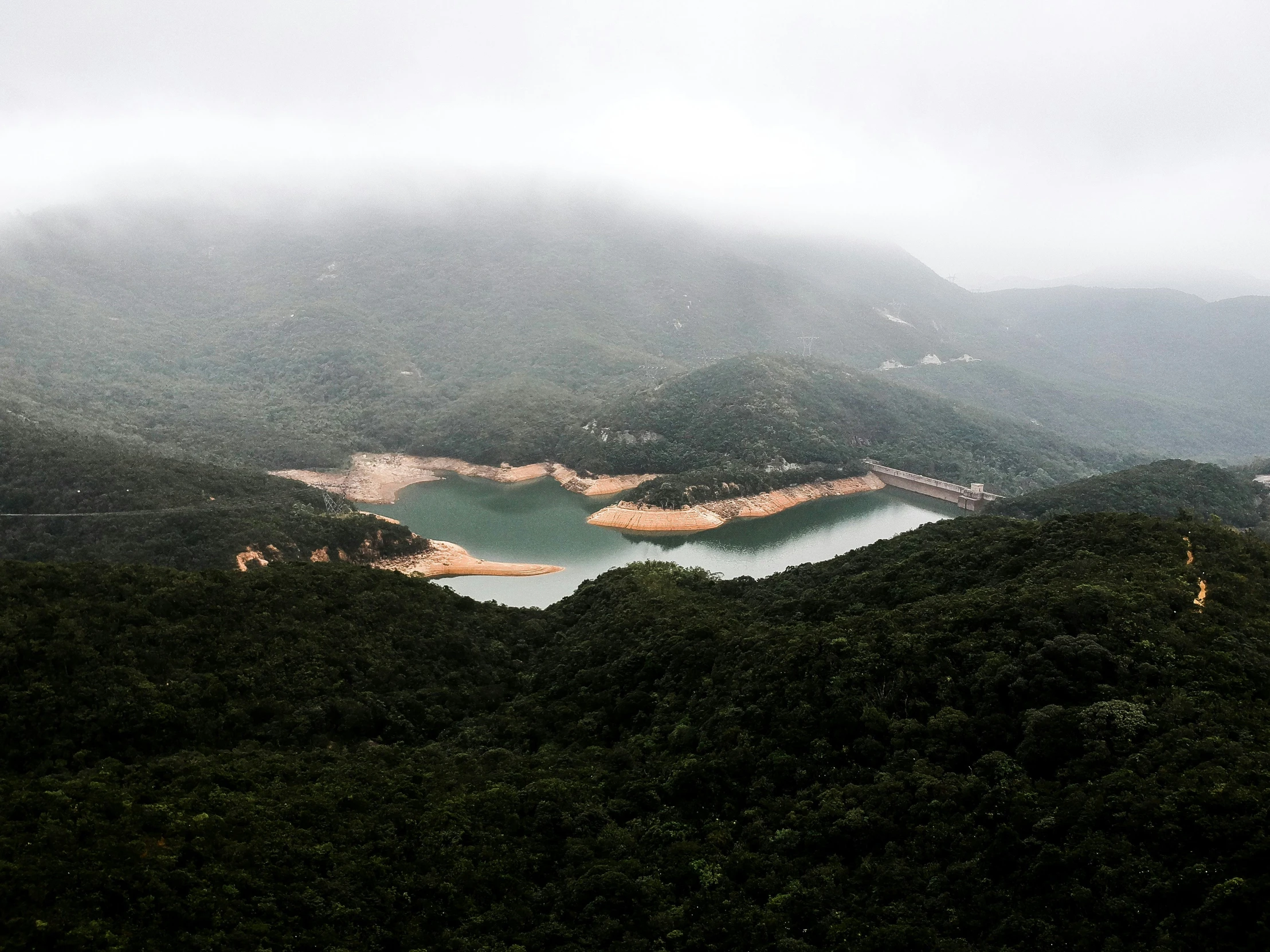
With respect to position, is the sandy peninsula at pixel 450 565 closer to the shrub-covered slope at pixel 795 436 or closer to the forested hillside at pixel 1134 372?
the shrub-covered slope at pixel 795 436

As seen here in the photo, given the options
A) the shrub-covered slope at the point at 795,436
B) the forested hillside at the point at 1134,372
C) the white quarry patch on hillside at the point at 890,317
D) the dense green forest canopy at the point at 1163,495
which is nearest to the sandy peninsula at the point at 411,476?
the shrub-covered slope at the point at 795,436

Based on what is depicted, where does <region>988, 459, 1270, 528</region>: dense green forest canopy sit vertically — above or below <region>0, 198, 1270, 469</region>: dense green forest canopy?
below

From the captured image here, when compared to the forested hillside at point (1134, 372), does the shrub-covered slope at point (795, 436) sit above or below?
below

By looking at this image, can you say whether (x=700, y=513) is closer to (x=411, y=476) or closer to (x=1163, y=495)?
(x=1163, y=495)

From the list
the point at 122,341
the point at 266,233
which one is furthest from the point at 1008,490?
the point at 266,233

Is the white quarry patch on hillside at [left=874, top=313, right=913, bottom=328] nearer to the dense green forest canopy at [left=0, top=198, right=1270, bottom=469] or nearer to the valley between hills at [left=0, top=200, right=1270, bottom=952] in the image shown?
the dense green forest canopy at [left=0, top=198, right=1270, bottom=469]

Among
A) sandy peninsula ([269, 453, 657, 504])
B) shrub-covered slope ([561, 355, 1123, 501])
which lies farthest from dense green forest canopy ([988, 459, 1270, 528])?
sandy peninsula ([269, 453, 657, 504])
